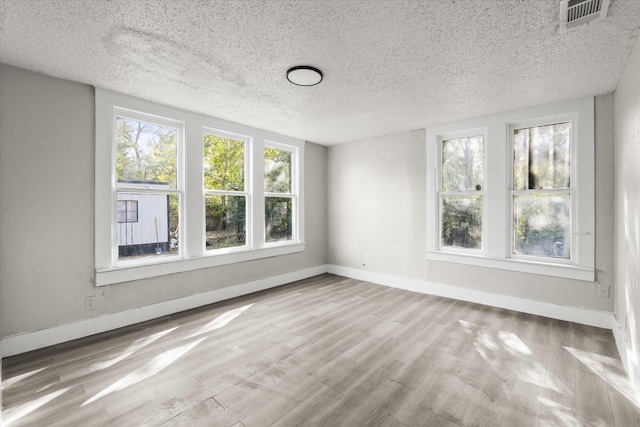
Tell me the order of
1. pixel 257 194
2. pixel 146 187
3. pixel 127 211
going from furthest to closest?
1. pixel 257 194
2. pixel 146 187
3. pixel 127 211

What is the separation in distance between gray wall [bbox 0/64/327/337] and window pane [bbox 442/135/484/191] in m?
4.44

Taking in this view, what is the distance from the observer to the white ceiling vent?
1.76 meters

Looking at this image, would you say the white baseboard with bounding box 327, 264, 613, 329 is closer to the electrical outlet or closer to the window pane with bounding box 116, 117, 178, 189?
the electrical outlet

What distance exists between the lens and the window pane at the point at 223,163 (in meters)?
4.11

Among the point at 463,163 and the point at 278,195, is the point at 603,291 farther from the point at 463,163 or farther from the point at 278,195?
the point at 278,195

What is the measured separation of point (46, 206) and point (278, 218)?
3.03 metres

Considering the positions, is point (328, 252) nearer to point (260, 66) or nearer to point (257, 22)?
point (260, 66)

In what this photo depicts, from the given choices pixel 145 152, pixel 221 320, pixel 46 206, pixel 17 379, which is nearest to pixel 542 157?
pixel 221 320

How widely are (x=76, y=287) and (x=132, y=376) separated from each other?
51.4 inches

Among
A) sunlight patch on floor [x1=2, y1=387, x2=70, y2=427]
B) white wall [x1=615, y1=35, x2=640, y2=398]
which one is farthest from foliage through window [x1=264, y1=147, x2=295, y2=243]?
white wall [x1=615, y1=35, x2=640, y2=398]

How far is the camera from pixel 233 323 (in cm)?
329

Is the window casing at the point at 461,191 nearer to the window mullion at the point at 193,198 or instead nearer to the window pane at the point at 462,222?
the window pane at the point at 462,222

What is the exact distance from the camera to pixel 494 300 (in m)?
3.88

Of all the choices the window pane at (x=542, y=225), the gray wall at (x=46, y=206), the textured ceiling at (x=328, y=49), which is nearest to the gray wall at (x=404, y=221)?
the window pane at (x=542, y=225)
